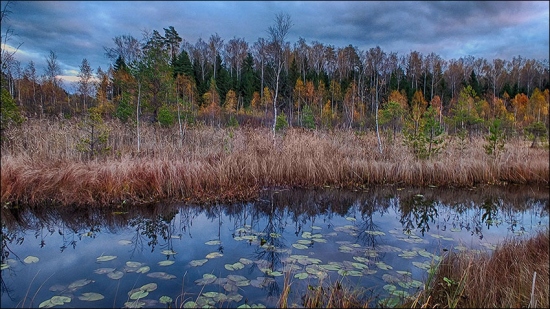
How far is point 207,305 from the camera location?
9.93 feet

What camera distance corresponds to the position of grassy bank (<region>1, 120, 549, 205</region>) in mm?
6188

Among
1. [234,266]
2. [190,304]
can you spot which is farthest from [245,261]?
[190,304]

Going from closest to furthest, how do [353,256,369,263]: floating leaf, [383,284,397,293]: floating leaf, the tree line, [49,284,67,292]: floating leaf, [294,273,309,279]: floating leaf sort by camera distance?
[49,284,67,292]: floating leaf
[383,284,397,293]: floating leaf
[294,273,309,279]: floating leaf
[353,256,369,263]: floating leaf
the tree line

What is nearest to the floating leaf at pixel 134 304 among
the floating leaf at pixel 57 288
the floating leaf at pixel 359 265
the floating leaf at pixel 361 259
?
the floating leaf at pixel 57 288

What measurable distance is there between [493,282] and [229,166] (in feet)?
19.1

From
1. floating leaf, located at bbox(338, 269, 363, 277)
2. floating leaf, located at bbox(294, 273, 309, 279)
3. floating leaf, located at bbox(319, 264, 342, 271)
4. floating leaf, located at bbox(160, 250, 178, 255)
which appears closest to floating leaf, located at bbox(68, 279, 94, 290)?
floating leaf, located at bbox(160, 250, 178, 255)

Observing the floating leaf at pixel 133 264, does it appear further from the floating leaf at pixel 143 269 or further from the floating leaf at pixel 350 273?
the floating leaf at pixel 350 273

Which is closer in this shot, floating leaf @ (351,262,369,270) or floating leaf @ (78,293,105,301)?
floating leaf @ (78,293,105,301)

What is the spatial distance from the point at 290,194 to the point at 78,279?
508cm

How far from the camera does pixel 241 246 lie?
463 cm

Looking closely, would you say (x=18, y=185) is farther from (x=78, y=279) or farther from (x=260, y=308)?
(x=260, y=308)

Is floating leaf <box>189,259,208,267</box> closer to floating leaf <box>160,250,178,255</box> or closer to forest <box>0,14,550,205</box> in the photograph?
floating leaf <box>160,250,178,255</box>

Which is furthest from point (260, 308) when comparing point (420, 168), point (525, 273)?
point (420, 168)

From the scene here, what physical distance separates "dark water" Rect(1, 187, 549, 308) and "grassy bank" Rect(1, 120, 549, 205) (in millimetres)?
488
